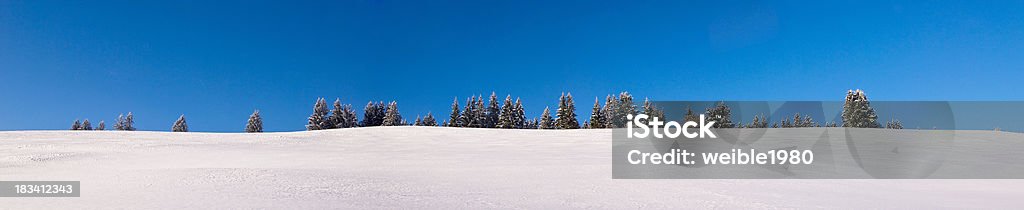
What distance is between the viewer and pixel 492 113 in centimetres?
6888

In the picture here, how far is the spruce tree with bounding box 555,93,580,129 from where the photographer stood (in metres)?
66.0

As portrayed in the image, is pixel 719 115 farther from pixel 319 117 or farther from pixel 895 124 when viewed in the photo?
pixel 319 117

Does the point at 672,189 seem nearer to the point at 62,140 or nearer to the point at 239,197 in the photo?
the point at 239,197

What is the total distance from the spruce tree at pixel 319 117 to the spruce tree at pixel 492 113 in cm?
2088

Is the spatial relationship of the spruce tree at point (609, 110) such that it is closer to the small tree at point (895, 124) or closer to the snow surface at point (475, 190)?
the small tree at point (895, 124)

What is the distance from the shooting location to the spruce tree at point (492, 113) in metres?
68.4

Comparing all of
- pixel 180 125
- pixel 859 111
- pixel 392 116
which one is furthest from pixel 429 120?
pixel 859 111

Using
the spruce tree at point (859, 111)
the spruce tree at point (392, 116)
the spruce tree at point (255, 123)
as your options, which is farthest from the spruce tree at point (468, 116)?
the spruce tree at point (859, 111)

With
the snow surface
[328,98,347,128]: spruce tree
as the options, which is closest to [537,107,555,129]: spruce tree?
[328,98,347,128]: spruce tree

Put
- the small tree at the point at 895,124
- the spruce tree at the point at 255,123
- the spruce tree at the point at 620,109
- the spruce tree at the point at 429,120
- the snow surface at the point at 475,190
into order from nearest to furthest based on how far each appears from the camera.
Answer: the snow surface at the point at 475,190 < the small tree at the point at 895,124 < the spruce tree at the point at 620,109 < the spruce tree at the point at 255,123 < the spruce tree at the point at 429,120

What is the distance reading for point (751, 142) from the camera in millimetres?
18859

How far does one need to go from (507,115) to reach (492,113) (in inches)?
110

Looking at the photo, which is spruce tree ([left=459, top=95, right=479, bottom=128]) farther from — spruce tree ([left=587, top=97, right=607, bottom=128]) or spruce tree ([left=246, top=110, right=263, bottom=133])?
spruce tree ([left=246, top=110, right=263, bottom=133])

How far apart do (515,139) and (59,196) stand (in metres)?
17.2
